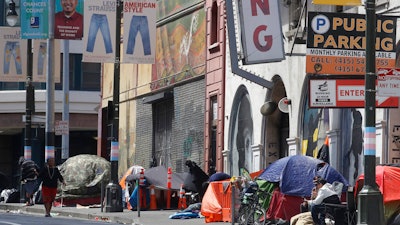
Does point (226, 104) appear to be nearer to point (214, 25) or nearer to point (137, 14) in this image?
point (214, 25)

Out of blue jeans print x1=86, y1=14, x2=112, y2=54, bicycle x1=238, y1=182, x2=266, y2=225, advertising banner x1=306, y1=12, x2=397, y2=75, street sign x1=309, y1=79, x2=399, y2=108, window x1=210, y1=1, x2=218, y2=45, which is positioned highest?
window x1=210, y1=1, x2=218, y2=45

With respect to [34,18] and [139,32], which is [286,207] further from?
[34,18]

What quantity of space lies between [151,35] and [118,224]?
6596mm

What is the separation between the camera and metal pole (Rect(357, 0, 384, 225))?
22172mm

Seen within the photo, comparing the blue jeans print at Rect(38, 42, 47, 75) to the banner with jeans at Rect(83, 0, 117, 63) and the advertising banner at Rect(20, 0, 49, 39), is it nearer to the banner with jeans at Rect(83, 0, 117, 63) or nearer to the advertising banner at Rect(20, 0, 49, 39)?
the advertising banner at Rect(20, 0, 49, 39)

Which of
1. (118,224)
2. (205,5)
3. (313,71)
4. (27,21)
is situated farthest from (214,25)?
(313,71)

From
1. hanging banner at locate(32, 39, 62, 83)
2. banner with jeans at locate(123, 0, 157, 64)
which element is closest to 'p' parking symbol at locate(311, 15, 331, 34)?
banner with jeans at locate(123, 0, 157, 64)

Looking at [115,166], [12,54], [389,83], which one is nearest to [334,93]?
[389,83]

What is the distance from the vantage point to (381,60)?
87.6 feet

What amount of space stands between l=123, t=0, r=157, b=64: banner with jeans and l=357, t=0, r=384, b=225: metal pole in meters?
13.8

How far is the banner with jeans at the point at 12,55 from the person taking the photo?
44156 millimetres

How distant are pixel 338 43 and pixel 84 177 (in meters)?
16.9

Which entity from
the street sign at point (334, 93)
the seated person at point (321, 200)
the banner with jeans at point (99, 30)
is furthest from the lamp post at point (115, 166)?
the seated person at point (321, 200)

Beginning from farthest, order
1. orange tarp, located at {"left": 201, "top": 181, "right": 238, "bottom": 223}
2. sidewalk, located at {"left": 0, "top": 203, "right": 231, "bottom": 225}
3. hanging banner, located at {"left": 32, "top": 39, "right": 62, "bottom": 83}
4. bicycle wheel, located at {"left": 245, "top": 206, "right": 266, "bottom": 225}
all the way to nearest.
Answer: hanging banner, located at {"left": 32, "top": 39, "right": 62, "bottom": 83} → sidewalk, located at {"left": 0, "top": 203, "right": 231, "bottom": 225} → orange tarp, located at {"left": 201, "top": 181, "right": 238, "bottom": 223} → bicycle wheel, located at {"left": 245, "top": 206, "right": 266, "bottom": 225}
